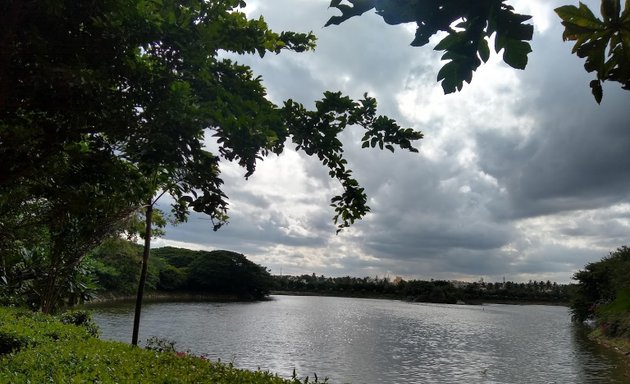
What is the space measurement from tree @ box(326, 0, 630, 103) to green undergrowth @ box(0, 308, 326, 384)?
788cm

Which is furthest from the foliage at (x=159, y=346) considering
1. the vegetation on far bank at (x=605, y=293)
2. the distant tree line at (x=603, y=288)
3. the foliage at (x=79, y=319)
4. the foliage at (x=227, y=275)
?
the foliage at (x=227, y=275)

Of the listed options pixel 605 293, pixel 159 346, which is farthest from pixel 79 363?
pixel 605 293

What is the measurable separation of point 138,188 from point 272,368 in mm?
19702

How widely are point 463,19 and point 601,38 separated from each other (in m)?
0.46

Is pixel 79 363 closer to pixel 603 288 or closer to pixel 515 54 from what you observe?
pixel 515 54

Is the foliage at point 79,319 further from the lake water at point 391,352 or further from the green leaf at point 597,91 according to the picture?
Result: the green leaf at point 597,91

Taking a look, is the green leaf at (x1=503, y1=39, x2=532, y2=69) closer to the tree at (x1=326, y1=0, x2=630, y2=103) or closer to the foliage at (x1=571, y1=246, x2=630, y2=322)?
the tree at (x1=326, y1=0, x2=630, y2=103)

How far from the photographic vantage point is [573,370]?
24734mm

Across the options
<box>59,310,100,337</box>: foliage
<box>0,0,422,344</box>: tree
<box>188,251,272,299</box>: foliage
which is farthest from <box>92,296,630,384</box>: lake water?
<box>188,251,272,299</box>: foliage

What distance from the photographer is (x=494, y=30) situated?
63.7 inches

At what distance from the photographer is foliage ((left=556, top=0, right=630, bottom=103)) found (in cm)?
140

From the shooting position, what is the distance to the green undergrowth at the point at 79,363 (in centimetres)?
794

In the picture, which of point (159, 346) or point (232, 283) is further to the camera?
point (232, 283)

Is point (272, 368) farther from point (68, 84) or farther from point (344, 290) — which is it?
point (344, 290)
